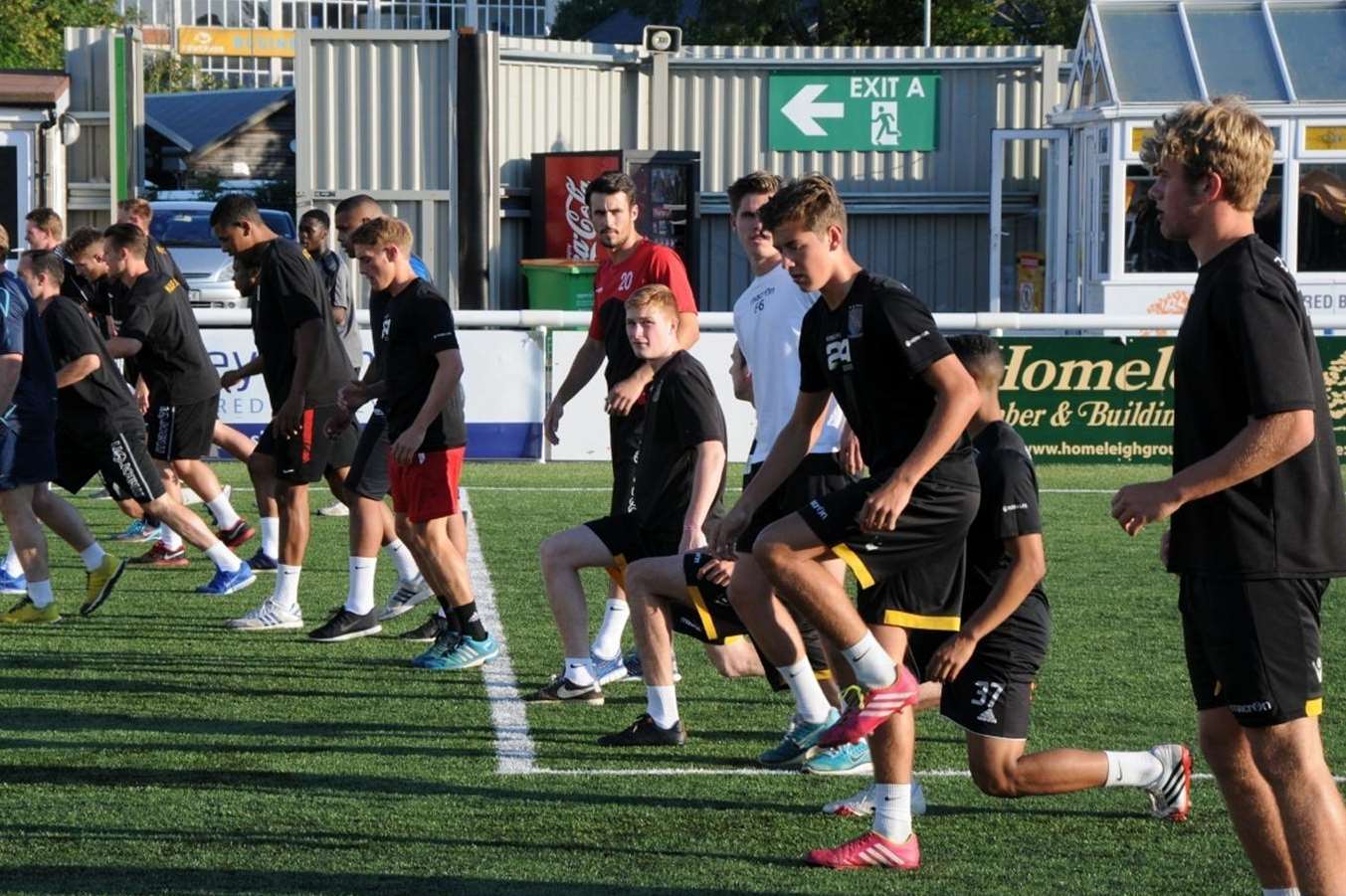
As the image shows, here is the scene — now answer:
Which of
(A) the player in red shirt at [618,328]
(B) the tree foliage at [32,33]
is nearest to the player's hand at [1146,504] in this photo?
(A) the player in red shirt at [618,328]

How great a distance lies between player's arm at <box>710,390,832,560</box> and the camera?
5.57 metres

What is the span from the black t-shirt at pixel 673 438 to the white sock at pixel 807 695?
0.78 meters

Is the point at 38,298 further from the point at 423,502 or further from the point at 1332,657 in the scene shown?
the point at 1332,657

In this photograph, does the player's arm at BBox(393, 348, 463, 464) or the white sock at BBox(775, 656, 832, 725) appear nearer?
the white sock at BBox(775, 656, 832, 725)

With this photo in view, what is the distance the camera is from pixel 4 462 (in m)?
8.52

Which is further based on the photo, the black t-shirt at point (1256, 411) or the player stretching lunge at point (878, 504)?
the player stretching lunge at point (878, 504)

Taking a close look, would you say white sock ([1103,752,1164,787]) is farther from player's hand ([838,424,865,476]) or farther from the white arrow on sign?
the white arrow on sign

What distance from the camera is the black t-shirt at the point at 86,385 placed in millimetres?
9219


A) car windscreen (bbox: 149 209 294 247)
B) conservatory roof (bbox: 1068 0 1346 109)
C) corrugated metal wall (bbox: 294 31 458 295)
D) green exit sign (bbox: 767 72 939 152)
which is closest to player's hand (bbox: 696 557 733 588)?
conservatory roof (bbox: 1068 0 1346 109)

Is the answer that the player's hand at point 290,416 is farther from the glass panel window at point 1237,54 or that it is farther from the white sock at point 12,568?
the glass panel window at point 1237,54

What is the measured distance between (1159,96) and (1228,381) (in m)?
18.3

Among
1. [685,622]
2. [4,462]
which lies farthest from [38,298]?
[685,622]

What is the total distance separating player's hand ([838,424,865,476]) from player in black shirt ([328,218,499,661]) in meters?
1.93

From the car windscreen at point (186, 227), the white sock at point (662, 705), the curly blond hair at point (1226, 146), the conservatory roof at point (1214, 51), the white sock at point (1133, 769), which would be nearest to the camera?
the curly blond hair at point (1226, 146)
